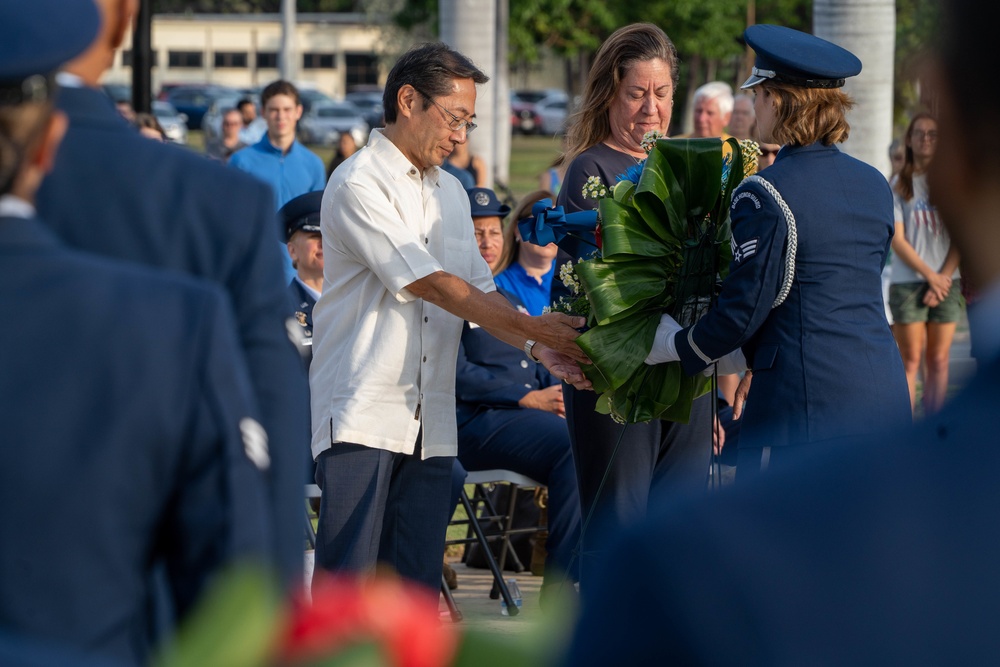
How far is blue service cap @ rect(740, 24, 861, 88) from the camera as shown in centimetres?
393

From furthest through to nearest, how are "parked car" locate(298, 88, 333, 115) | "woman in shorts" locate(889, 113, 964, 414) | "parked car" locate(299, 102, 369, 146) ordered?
1. "parked car" locate(298, 88, 333, 115)
2. "parked car" locate(299, 102, 369, 146)
3. "woman in shorts" locate(889, 113, 964, 414)

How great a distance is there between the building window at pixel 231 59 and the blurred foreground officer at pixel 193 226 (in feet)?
233

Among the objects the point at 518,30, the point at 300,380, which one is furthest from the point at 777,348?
the point at 518,30

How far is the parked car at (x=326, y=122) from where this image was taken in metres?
43.3

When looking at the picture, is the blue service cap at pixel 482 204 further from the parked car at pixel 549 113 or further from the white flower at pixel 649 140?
the parked car at pixel 549 113

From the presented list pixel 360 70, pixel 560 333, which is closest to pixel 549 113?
pixel 360 70

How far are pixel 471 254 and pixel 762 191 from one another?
3.45 feet

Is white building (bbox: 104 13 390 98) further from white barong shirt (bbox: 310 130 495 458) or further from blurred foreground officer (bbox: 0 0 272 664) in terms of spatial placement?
blurred foreground officer (bbox: 0 0 272 664)

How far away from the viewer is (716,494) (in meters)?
0.79

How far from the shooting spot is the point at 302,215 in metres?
5.90

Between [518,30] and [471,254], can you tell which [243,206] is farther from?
[518,30]

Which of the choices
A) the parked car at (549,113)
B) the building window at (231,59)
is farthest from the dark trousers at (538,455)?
the building window at (231,59)

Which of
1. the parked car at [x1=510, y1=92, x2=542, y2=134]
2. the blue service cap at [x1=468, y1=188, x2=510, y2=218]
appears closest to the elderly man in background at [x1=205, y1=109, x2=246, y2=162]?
the blue service cap at [x1=468, y1=188, x2=510, y2=218]

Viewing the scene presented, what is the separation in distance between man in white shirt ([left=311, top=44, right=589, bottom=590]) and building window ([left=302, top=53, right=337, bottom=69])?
6903cm
